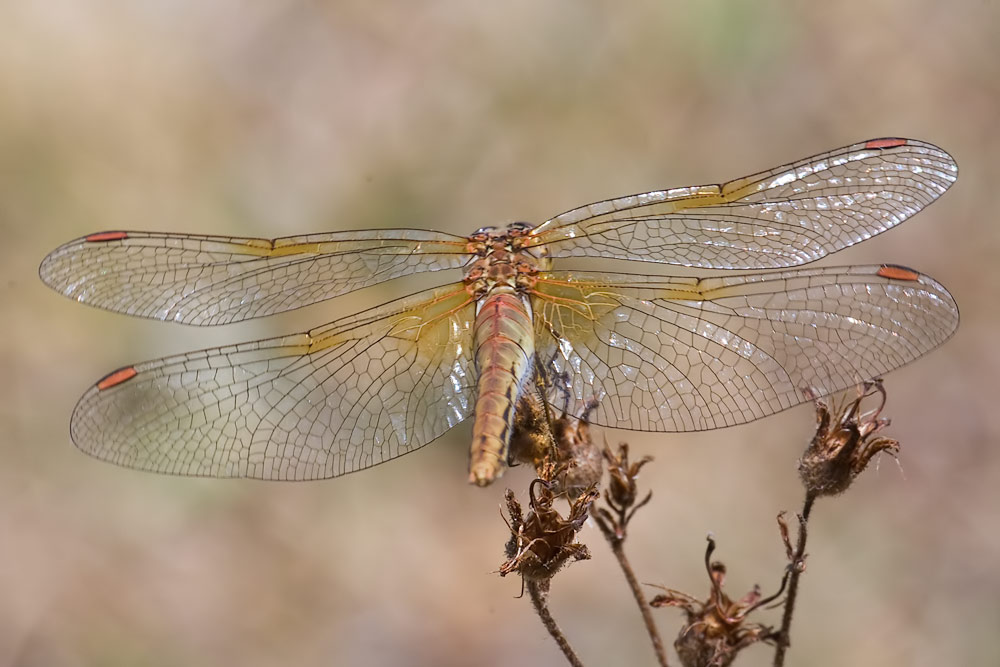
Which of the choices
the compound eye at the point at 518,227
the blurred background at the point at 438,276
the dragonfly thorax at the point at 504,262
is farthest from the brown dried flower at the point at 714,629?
the blurred background at the point at 438,276

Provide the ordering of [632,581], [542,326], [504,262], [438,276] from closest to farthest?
[632,581] → [542,326] → [504,262] → [438,276]

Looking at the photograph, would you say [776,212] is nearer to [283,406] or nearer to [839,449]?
[839,449]

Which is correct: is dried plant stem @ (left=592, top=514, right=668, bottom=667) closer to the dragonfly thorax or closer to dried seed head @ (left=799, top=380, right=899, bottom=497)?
dried seed head @ (left=799, top=380, right=899, bottom=497)

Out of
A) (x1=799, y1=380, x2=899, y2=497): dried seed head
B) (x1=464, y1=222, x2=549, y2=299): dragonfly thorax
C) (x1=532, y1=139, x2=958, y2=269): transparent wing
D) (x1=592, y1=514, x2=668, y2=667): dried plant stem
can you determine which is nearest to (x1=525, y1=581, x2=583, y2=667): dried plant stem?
(x1=592, y1=514, x2=668, y2=667): dried plant stem

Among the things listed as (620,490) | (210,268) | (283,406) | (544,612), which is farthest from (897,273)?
(210,268)

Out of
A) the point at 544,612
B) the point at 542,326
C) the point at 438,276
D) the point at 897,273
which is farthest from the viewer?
the point at 438,276

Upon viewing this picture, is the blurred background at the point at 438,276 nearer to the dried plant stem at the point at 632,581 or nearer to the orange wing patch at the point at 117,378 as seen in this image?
the dried plant stem at the point at 632,581
